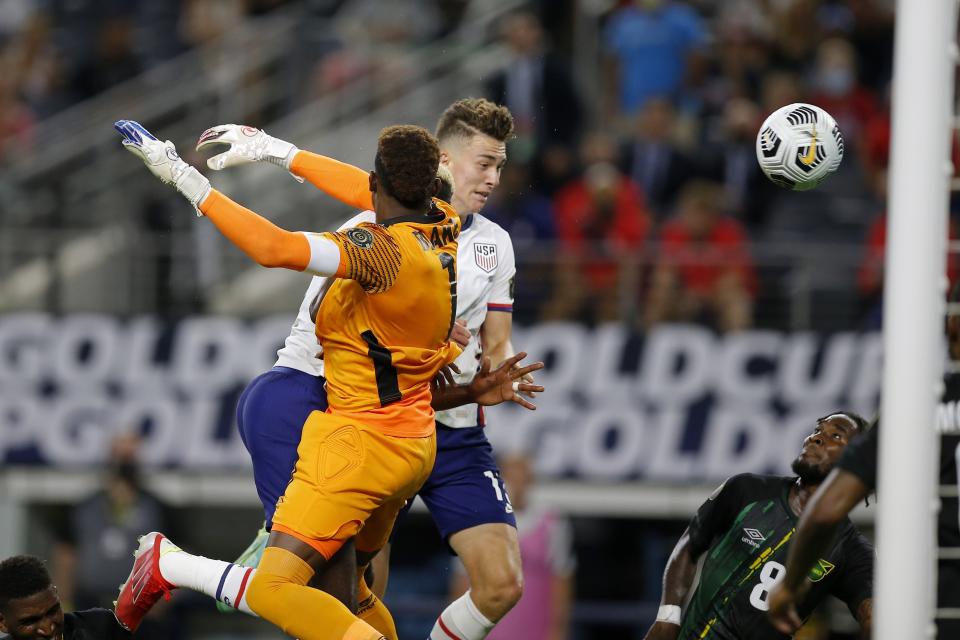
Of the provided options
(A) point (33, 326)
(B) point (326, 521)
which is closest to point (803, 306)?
(A) point (33, 326)

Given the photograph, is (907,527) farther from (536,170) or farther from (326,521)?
(536,170)

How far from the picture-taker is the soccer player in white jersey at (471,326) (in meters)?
6.39

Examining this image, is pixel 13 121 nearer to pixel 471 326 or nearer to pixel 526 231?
pixel 526 231

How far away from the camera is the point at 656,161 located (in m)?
12.6

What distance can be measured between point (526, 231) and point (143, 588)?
640 centimetres

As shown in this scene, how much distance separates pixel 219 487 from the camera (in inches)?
478

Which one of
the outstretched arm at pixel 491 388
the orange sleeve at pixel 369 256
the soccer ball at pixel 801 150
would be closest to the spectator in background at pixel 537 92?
the soccer ball at pixel 801 150

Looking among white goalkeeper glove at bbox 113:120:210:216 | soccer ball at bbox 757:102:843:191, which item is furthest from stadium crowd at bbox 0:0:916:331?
white goalkeeper glove at bbox 113:120:210:216

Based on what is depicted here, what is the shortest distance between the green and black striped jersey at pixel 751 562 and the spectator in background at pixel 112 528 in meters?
5.84

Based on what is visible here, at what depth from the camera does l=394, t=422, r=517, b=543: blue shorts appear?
21.2 feet

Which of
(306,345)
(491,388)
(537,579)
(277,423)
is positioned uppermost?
(306,345)

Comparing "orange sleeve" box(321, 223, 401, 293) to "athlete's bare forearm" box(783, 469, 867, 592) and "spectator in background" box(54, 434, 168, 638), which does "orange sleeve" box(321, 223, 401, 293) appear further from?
"spectator in background" box(54, 434, 168, 638)

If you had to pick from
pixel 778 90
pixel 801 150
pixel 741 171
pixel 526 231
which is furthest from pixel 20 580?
pixel 778 90

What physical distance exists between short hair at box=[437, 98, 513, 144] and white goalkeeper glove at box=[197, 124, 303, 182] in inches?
26.4
